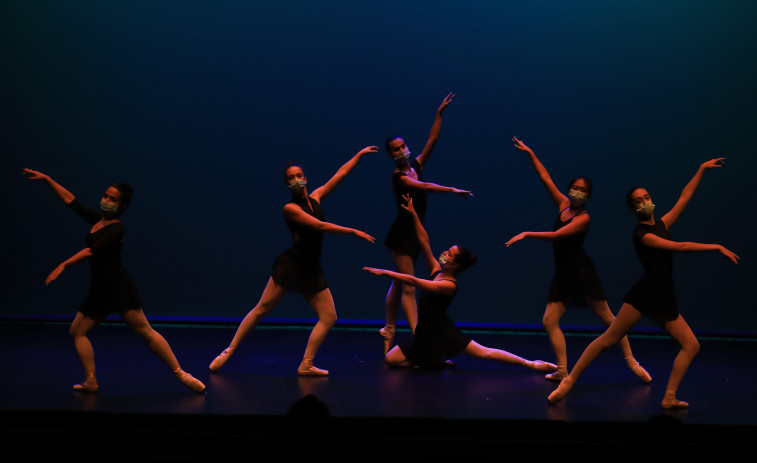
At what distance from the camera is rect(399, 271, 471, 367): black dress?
18.5 feet

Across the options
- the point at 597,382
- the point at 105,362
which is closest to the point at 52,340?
the point at 105,362

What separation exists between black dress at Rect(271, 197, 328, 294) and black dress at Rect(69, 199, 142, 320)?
1168mm

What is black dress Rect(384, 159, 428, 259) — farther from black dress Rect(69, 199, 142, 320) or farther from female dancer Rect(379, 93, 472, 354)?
black dress Rect(69, 199, 142, 320)

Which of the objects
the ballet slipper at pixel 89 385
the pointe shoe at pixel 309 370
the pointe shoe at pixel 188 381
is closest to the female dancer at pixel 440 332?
the pointe shoe at pixel 309 370

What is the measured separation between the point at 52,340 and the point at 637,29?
6.16m

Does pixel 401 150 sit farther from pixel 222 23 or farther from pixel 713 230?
pixel 713 230

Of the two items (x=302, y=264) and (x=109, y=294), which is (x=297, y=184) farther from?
(x=109, y=294)

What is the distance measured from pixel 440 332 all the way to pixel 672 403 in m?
1.67

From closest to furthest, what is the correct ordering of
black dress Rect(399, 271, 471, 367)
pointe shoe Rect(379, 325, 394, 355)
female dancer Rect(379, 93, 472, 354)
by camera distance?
black dress Rect(399, 271, 471, 367) → female dancer Rect(379, 93, 472, 354) → pointe shoe Rect(379, 325, 394, 355)

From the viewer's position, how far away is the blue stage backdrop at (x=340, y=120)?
7.75 meters

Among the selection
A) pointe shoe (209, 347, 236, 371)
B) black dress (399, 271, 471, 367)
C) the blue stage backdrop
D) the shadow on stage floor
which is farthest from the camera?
the blue stage backdrop

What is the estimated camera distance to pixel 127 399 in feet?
15.1

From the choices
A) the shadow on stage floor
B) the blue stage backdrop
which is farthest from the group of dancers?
the blue stage backdrop

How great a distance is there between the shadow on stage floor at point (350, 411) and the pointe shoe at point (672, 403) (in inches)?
2.7
